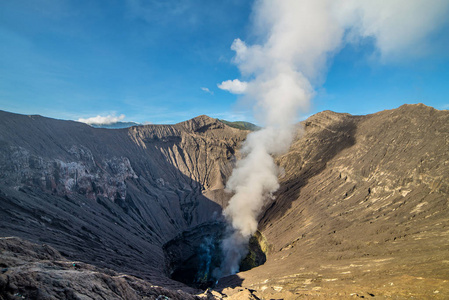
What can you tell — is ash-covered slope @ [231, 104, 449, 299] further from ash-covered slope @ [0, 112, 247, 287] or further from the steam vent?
ash-covered slope @ [0, 112, 247, 287]

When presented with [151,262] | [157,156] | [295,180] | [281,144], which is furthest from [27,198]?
[281,144]

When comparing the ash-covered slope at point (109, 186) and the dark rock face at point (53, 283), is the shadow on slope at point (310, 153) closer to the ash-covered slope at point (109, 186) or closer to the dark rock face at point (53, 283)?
the ash-covered slope at point (109, 186)

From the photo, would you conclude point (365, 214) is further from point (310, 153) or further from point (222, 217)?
point (222, 217)

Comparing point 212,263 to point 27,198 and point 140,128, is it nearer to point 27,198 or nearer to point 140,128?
point 27,198

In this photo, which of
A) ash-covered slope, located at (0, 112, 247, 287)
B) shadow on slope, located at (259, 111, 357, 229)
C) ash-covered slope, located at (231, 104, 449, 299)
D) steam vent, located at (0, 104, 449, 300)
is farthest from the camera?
shadow on slope, located at (259, 111, 357, 229)

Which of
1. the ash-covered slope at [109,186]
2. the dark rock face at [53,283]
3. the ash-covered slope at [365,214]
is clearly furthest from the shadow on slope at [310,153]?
the dark rock face at [53,283]

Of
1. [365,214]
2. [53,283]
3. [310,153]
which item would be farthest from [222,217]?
[53,283]

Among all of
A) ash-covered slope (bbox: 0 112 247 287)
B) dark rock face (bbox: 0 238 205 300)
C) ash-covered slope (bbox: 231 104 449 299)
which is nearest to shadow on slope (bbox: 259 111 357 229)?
ash-covered slope (bbox: 231 104 449 299)
